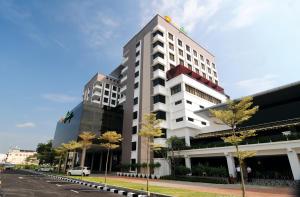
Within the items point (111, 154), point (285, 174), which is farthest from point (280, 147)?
point (111, 154)

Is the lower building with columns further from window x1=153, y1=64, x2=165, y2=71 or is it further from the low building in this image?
the low building

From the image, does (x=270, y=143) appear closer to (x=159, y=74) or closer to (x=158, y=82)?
(x=158, y=82)

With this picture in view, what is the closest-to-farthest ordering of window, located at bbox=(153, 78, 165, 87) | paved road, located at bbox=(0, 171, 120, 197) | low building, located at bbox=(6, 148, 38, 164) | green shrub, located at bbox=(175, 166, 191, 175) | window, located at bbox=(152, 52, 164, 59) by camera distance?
paved road, located at bbox=(0, 171, 120, 197), green shrub, located at bbox=(175, 166, 191, 175), window, located at bbox=(153, 78, 165, 87), window, located at bbox=(152, 52, 164, 59), low building, located at bbox=(6, 148, 38, 164)

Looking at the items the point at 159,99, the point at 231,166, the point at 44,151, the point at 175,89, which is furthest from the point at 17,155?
the point at 231,166

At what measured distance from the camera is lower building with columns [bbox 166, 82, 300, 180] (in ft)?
71.3

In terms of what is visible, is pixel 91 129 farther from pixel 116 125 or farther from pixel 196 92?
pixel 196 92

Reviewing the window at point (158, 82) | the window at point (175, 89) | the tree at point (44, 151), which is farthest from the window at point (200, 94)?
the tree at point (44, 151)

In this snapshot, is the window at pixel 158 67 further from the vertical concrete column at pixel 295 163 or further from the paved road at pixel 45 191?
the paved road at pixel 45 191

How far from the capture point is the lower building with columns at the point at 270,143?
21.7 m

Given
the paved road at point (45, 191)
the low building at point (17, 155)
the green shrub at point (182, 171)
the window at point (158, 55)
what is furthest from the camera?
the low building at point (17, 155)

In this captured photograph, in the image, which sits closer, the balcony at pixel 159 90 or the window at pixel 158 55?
the balcony at pixel 159 90

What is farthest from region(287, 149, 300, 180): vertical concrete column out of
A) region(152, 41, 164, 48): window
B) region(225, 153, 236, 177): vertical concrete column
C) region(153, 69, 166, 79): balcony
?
region(152, 41, 164, 48): window

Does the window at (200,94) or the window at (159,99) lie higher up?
the window at (200,94)

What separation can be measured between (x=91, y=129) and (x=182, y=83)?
22.5 m
